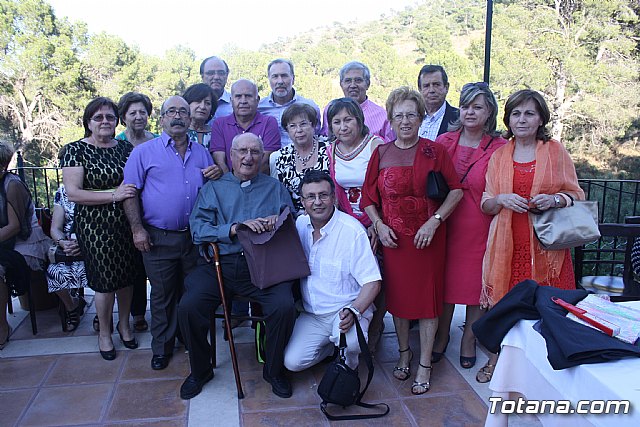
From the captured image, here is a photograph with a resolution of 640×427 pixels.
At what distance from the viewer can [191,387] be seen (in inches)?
106

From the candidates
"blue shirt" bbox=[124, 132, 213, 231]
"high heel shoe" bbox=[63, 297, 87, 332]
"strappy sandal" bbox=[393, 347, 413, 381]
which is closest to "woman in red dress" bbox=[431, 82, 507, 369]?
"strappy sandal" bbox=[393, 347, 413, 381]

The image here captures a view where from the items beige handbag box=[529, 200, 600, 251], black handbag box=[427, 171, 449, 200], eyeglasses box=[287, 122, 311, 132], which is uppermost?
eyeglasses box=[287, 122, 311, 132]

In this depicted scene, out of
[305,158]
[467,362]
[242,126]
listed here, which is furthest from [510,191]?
[242,126]

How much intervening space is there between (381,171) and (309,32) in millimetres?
45533

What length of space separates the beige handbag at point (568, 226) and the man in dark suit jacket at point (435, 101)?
107cm

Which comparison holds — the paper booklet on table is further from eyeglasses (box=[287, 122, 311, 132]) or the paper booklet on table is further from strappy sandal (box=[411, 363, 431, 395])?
eyeglasses (box=[287, 122, 311, 132])

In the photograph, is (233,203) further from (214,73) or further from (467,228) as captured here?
(214,73)

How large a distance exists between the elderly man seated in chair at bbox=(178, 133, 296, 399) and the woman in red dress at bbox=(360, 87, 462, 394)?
548 millimetres

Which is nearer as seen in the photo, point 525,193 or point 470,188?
point 525,193

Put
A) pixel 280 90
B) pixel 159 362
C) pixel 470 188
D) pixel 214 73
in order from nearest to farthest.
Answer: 1. pixel 470 188
2. pixel 159 362
3. pixel 280 90
4. pixel 214 73

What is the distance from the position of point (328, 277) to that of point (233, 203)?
26.6 inches

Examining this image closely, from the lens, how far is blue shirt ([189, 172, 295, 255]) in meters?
2.84

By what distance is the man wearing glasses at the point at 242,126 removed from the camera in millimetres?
3299

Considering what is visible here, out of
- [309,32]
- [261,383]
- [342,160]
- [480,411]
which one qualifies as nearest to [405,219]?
[342,160]
